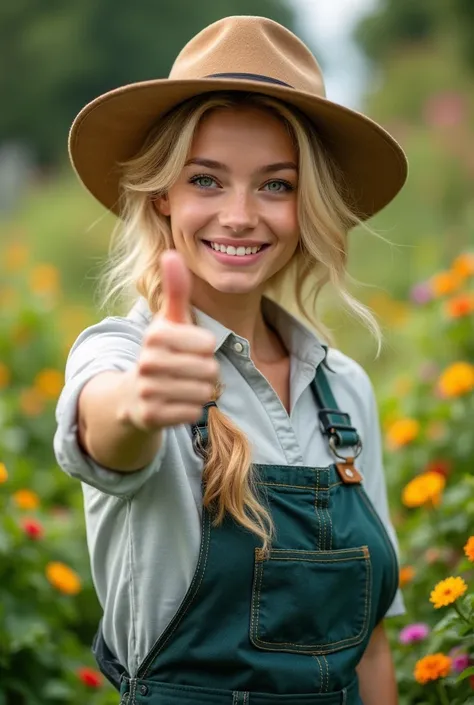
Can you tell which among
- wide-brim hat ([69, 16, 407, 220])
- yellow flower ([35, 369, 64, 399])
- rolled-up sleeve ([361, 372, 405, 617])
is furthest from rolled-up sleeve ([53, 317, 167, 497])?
yellow flower ([35, 369, 64, 399])

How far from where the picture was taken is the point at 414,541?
265cm

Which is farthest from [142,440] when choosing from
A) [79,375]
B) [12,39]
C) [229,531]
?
[12,39]

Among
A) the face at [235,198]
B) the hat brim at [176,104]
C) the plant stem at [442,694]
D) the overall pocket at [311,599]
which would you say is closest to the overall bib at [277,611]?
the overall pocket at [311,599]

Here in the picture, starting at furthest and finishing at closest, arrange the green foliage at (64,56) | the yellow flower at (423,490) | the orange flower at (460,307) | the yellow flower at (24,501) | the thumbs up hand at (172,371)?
1. the green foliage at (64,56)
2. the orange flower at (460,307)
3. the yellow flower at (24,501)
4. the yellow flower at (423,490)
5. the thumbs up hand at (172,371)

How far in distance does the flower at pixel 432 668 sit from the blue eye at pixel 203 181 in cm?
114

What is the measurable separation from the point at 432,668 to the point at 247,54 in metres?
1.38

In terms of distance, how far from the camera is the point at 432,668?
2070mm

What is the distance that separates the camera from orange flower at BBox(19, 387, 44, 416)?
4180 mm

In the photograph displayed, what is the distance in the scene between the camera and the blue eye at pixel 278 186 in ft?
6.27

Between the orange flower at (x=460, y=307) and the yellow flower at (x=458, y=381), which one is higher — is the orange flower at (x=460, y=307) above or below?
above

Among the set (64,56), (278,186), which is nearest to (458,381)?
(278,186)

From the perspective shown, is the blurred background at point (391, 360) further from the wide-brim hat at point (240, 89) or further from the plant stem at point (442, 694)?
the wide-brim hat at point (240, 89)

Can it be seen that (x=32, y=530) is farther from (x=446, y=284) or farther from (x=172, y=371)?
(x=446, y=284)

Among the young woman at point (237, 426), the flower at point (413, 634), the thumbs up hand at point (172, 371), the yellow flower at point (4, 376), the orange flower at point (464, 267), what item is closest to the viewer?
the thumbs up hand at point (172, 371)
